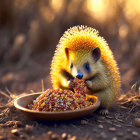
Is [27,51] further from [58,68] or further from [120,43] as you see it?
[58,68]

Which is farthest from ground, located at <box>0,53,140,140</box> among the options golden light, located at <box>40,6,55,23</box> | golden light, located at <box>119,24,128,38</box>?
golden light, located at <box>40,6,55,23</box>

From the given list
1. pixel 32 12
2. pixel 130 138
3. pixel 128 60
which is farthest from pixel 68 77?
pixel 32 12

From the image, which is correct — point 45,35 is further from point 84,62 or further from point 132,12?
point 84,62

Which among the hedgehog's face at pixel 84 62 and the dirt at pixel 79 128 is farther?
the hedgehog's face at pixel 84 62

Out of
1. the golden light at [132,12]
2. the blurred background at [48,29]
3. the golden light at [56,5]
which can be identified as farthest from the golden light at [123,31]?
the golden light at [56,5]

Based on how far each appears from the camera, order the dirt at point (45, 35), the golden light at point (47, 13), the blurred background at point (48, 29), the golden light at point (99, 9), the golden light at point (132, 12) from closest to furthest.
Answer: the dirt at point (45, 35) < the blurred background at point (48, 29) < the golden light at point (132, 12) < the golden light at point (99, 9) < the golden light at point (47, 13)

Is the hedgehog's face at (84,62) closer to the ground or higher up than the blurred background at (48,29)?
closer to the ground

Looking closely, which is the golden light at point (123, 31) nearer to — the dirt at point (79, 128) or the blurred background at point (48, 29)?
the blurred background at point (48, 29)

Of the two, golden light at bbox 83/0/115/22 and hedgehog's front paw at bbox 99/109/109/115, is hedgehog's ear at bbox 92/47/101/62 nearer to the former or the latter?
hedgehog's front paw at bbox 99/109/109/115

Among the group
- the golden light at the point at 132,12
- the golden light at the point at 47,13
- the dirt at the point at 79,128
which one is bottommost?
the dirt at the point at 79,128
